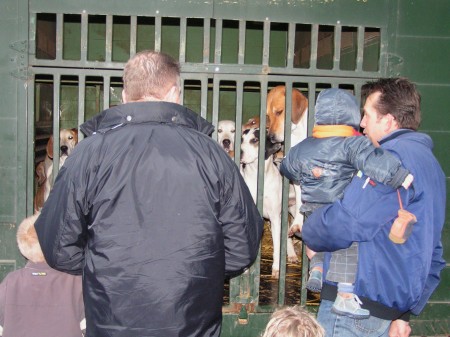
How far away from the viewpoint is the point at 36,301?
2.41 m

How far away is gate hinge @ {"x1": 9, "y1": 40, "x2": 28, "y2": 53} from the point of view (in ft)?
11.6

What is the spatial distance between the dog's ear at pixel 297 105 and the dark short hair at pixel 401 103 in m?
2.95

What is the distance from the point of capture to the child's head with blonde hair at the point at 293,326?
198 cm

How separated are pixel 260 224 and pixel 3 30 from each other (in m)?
2.49

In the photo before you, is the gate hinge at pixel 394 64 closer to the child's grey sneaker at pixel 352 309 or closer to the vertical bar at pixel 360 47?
the vertical bar at pixel 360 47

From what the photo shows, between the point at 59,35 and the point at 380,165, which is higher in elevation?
the point at 59,35

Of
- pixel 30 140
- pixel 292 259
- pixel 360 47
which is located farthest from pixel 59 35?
pixel 292 259

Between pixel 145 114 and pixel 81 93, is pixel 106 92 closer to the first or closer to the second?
pixel 81 93

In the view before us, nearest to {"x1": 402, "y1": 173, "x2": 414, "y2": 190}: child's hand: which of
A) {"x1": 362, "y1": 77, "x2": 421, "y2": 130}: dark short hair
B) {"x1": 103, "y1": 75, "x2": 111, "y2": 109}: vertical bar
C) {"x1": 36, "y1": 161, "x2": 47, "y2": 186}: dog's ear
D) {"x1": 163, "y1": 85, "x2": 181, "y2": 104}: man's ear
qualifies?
{"x1": 362, "y1": 77, "x2": 421, "y2": 130}: dark short hair

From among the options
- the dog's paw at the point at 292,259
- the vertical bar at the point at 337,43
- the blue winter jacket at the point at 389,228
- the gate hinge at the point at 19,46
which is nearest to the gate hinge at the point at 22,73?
the gate hinge at the point at 19,46

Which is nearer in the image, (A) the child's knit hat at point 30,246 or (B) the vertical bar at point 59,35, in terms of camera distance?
(A) the child's knit hat at point 30,246

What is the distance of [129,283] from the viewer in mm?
1894

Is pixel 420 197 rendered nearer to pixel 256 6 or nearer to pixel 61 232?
pixel 61 232

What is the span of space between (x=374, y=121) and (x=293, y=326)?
1074 millimetres
